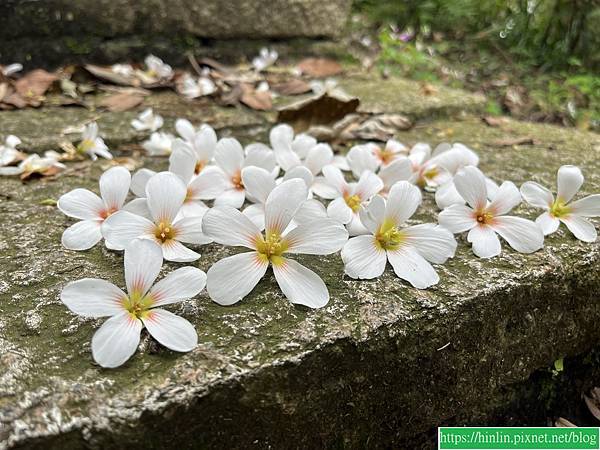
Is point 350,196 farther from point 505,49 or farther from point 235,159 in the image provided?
point 505,49

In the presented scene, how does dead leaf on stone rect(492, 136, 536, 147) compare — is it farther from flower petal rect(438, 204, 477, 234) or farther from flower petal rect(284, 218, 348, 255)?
flower petal rect(284, 218, 348, 255)

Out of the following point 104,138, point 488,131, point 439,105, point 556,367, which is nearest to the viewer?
point 556,367

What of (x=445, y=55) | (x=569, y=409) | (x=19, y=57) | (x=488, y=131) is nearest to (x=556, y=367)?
(x=569, y=409)

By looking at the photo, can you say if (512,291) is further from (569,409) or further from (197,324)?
(197,324)

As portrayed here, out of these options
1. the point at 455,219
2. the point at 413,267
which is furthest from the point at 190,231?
the point at 455,219

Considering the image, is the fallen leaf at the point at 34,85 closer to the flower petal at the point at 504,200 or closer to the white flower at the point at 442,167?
the white flower at the point at 442,167

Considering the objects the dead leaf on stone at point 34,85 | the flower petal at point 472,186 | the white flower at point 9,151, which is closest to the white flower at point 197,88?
the dead leaf on stone at point 34,85

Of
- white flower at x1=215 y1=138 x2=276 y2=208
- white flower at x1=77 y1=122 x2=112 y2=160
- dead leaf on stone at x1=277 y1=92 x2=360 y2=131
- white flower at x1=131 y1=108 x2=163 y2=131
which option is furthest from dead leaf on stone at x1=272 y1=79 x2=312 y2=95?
white flower at x1=215 y1=138 x2=276 y2=208
